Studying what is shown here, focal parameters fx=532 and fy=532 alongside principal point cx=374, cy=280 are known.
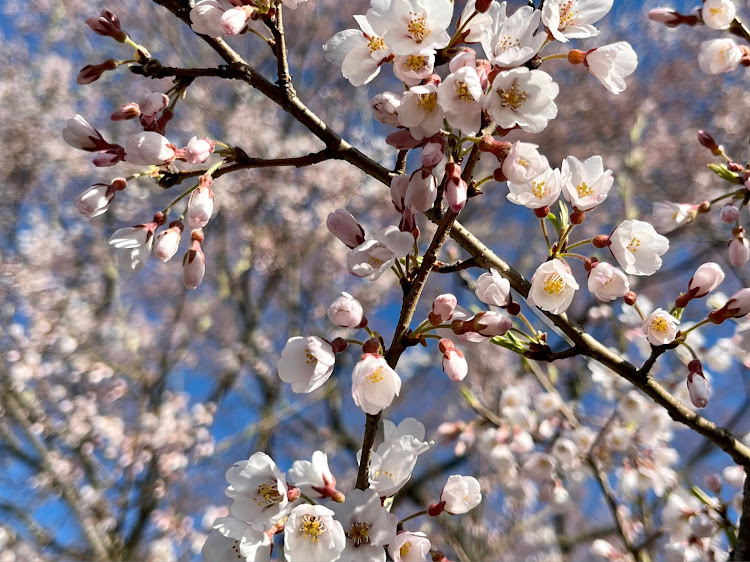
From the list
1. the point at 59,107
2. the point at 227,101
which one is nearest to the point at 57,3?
the point at 59,107

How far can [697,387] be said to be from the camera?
1.08 meters

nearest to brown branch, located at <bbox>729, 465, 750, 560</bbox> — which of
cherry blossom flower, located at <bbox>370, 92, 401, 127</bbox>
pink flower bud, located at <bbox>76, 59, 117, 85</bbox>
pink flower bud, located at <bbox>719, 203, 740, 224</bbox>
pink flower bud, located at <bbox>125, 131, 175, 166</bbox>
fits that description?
pink flower bud, located at <bbox>719, 203, 740, 224</bbox>

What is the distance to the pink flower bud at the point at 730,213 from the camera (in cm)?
139

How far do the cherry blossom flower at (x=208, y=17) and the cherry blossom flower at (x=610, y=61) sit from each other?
63 cm

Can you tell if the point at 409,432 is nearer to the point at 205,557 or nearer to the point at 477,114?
the point at 205,557

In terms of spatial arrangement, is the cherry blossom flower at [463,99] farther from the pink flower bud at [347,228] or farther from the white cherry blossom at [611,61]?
the white cherry blossom at [611,61]

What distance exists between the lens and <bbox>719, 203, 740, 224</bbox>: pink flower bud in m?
1.39

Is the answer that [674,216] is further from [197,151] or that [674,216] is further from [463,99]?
[197,151]

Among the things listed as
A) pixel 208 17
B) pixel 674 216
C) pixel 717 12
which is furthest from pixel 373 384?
pixel 717 12

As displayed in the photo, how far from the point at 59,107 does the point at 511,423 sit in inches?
319

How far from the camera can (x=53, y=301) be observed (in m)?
6.46

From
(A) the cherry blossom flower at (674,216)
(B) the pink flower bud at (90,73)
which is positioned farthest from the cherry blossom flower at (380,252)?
(A) the cherry blossom flower at (674,216)

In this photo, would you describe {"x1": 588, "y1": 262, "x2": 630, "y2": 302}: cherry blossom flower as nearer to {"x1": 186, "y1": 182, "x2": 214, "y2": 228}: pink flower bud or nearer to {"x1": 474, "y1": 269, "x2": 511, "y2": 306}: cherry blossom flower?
{"x1": 474, "y1": 269, "x2": 511, "y2": 306}: cherry blossom flower

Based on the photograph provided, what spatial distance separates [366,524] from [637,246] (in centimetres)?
73
